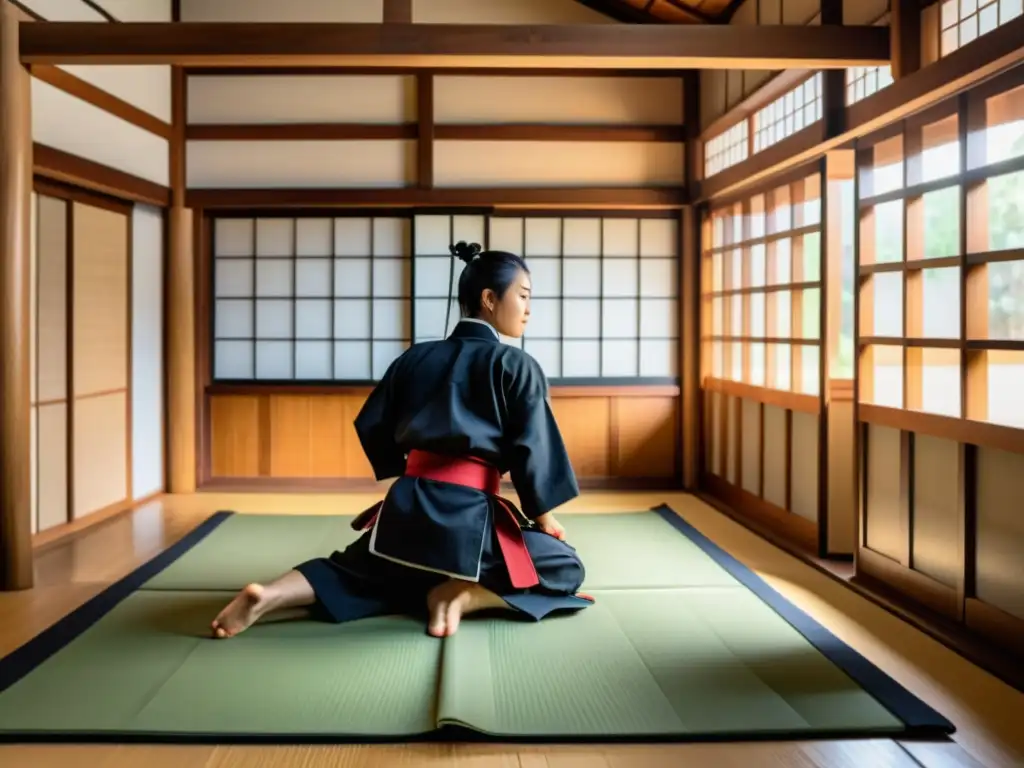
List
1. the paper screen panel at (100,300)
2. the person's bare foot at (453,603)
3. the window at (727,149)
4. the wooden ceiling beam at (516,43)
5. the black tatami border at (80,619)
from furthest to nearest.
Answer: the window at (727,149)
the paper screen panel at (100,300)
the wooden ceiling beam at (516,43)
the person's bare foot at (453,603)
the black tatami border at (80,619)

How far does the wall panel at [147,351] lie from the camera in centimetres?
532

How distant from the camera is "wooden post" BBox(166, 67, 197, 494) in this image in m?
5.62

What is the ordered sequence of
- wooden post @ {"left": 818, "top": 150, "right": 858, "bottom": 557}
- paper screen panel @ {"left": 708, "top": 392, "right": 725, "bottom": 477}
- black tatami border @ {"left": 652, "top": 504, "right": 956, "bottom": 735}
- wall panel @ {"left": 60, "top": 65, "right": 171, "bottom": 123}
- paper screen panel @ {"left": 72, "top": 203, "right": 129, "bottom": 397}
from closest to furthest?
black tatami border @ {"left": 652, "top": 504, "right": 956, "bottom": 735} → wooden post @ {"left": 818, "top": 150, "right": 858, "bottom": 557} → wall panel @ {"left": 60, "top": 65, "right": 171, "bottom": 123} → paper screen panel @ {"left": 72, "top": 203, "right": 129, "bottom": 397} → paper screen panel @ {"left": 708, "top": 392, "right": 725, "bottom": 477}

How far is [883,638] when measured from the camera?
112 inches

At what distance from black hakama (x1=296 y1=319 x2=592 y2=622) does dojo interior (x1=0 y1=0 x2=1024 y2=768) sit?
84 centimetres

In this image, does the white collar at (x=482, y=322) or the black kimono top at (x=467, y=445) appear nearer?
the black kimono top at (x=467, y=445)

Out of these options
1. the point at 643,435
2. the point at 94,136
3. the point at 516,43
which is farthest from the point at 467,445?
the point at 643,435

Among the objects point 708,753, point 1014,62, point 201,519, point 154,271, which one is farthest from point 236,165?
point 708,753

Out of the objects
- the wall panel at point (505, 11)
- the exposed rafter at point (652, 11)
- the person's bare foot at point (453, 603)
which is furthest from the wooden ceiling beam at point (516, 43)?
the wall panel at point (505, 11)

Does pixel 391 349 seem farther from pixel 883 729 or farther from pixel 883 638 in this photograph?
pixel 883 729

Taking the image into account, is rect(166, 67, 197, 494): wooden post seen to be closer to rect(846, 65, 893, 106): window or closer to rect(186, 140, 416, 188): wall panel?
rect(186, 140, 416, 188): wall panel

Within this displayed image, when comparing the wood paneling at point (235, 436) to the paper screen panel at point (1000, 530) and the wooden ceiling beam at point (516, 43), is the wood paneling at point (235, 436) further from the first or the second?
the paper screen panel at point (1000, 530)

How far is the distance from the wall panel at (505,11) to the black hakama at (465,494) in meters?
3.52

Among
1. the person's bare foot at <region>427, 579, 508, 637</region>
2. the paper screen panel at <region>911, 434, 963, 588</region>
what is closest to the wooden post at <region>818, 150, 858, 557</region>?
the paper screen panel at <region>911, 434, 963, 588</region>
